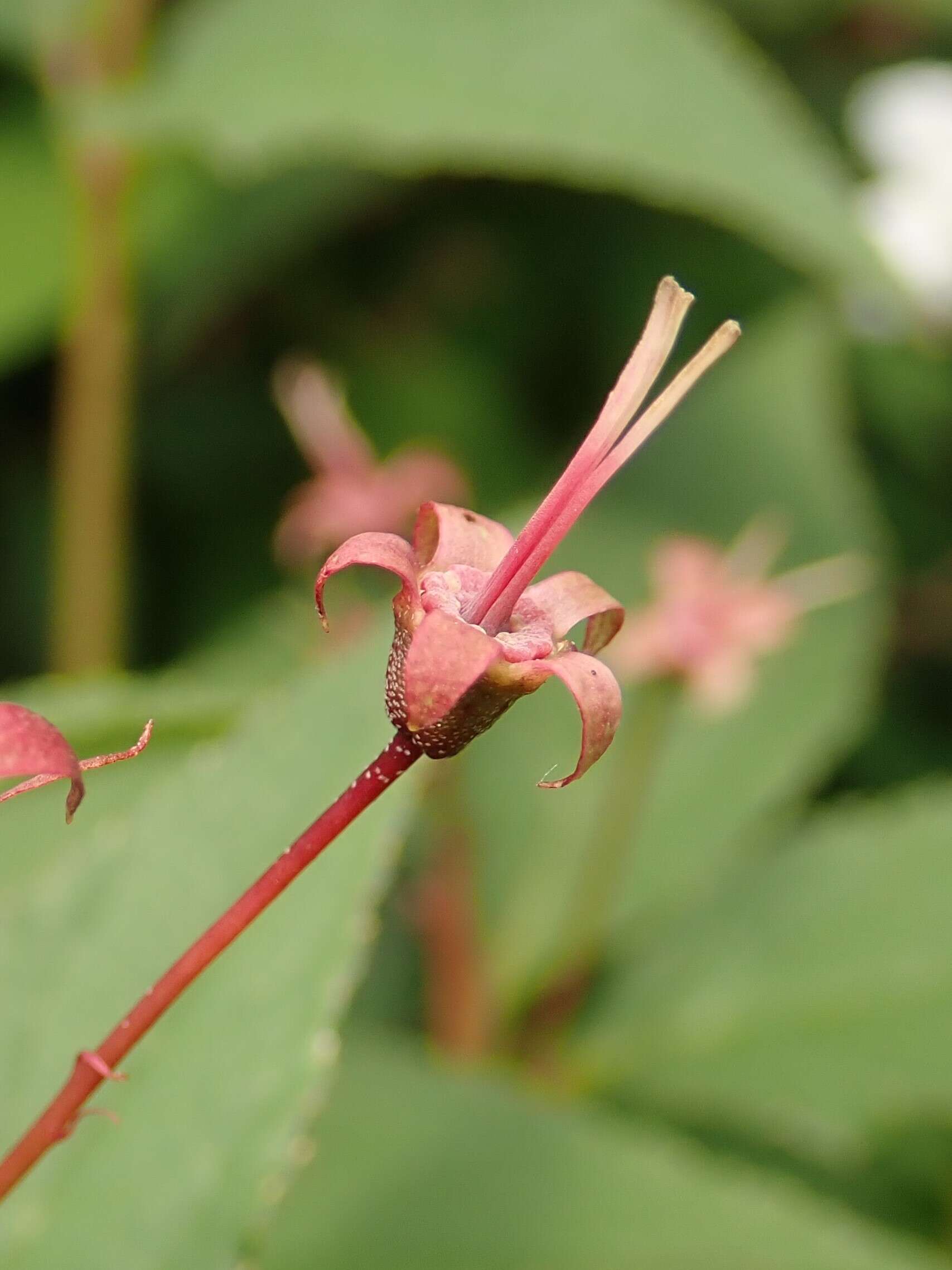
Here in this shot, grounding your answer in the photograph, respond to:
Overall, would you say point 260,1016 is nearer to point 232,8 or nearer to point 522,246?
point 232,8

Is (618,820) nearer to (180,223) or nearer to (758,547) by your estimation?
(758,547)

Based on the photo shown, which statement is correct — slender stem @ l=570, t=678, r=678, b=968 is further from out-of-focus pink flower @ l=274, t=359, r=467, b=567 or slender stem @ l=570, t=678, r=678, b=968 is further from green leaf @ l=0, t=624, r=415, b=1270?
green leaf @ l=0, t=624, r=415, b=1270

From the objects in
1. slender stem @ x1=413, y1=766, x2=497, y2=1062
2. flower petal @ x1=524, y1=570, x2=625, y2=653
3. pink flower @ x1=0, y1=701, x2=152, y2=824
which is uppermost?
slender stem @ x1=413, y1=766, x2=497, y2=1062

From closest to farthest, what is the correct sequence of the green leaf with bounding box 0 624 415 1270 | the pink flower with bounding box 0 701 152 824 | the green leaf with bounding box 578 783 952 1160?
the pink flower with bounding box 0 701 152 824 < the green leaf with bounding box 0 624 415 1270 < the green leaf with bounding box 578 783 952 1160

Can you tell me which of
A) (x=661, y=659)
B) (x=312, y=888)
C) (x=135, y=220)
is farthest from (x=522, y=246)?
(x=312, y=888)

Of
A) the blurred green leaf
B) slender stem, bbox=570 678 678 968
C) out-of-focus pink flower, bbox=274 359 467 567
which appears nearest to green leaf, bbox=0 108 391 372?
the blurred green leaf

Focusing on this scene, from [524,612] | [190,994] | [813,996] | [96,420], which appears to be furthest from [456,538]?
[96,420]

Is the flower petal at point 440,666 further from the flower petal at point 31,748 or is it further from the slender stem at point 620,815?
the slender stem at point 620,815

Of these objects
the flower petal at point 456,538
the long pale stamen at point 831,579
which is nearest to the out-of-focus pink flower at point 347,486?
the long pale stamen at point 831,579
